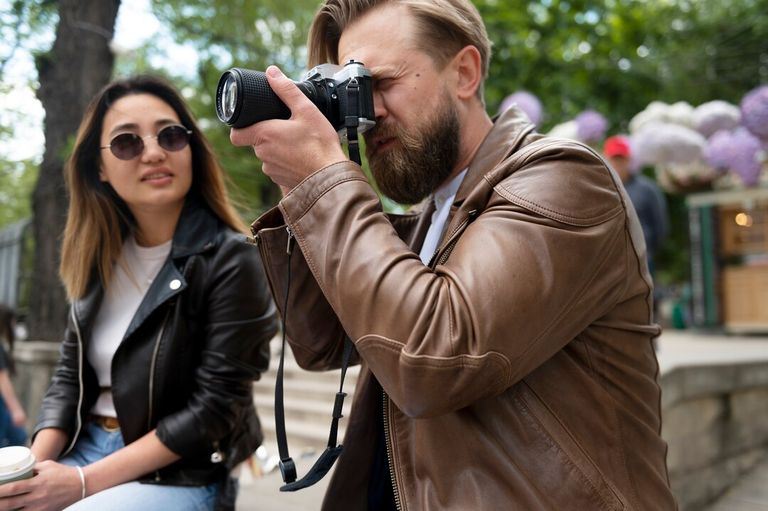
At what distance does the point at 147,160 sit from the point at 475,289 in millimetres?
1325

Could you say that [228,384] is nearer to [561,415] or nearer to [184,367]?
[184,367]

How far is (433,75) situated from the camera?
4.78 ft

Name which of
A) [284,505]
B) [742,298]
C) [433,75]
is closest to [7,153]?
[284,505]

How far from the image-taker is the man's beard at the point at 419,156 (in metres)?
1.44

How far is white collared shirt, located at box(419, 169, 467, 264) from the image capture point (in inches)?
Answer: 61.8

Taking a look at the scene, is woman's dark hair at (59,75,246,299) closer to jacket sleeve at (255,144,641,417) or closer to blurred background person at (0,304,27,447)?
jacket sleeve at (255,144,641,417)

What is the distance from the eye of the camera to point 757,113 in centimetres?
652

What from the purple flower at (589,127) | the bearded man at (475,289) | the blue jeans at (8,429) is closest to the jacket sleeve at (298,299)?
the bearded man at (475,289)

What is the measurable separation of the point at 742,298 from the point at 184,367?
26.5ft

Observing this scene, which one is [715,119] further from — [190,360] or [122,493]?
[122,493]

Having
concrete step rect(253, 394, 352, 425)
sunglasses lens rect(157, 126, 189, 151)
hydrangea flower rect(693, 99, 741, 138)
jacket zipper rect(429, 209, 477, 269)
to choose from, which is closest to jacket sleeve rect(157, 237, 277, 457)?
sunglasses lens rect(157, 126, 189, 151)

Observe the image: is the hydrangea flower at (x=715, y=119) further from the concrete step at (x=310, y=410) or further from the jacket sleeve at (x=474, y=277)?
the jacket sleeve at (x=474, y=277)

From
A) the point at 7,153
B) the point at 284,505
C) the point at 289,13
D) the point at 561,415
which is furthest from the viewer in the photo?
the point at 289,13

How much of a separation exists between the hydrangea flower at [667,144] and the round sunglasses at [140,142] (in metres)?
5.96
